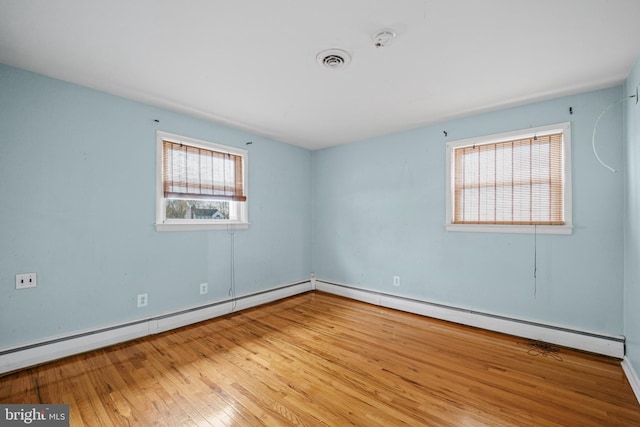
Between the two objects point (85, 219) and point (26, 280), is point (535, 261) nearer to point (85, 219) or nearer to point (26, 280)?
point (85, 219)

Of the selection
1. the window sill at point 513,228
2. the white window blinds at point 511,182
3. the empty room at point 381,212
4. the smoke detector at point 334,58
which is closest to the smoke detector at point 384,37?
the empty room at point 381,212

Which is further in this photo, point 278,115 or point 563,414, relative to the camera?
point 278,115

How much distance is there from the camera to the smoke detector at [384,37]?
186 centimetres

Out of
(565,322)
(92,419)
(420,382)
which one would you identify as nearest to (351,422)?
(420,382)

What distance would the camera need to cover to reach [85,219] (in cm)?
265

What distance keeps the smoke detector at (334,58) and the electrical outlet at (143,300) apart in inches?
117

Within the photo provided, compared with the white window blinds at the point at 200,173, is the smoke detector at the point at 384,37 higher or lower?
higher

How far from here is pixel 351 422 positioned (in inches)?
68.7

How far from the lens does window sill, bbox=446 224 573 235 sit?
2801 millimetres

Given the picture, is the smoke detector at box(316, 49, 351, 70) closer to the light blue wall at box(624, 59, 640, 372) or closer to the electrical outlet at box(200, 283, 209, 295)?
the light blue wall at box(624, 59, 640, 372)

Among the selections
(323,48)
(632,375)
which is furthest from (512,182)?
(323,48)

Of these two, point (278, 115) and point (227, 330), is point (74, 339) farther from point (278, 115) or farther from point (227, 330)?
point (278, 115)

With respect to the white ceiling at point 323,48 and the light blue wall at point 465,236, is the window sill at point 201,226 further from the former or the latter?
the light blue wall at point 465,236

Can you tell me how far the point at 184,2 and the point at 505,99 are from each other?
3.07 m
